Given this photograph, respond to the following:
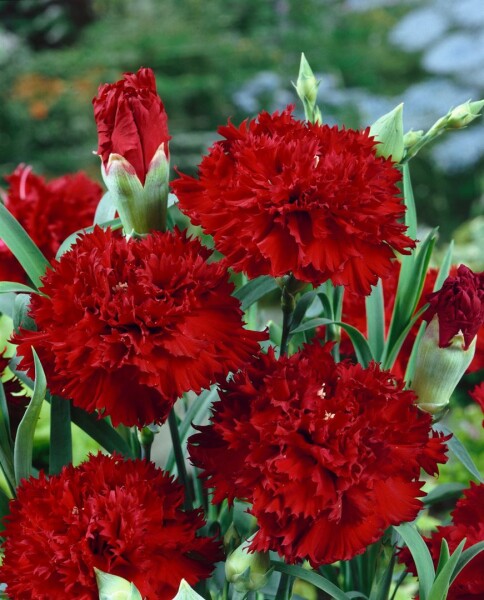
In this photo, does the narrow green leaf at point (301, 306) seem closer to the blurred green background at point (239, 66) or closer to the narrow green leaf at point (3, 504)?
the narrow green leaf at point (3, 504)

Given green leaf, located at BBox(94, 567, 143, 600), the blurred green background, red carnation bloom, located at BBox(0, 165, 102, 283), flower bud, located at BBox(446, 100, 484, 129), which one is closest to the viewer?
green leaf, located at BBox(94, 567, 143, 600)

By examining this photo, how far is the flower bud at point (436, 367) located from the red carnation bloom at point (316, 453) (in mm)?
48

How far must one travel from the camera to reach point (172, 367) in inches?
13.6

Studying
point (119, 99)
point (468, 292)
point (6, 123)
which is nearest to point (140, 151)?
point (119, 99)

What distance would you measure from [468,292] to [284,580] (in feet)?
0.54

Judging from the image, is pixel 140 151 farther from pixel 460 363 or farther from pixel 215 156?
pixel 460 363

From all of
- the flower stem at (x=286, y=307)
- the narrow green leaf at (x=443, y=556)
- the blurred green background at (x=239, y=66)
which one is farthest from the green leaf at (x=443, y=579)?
the blurred green background at (x=239, y=66)

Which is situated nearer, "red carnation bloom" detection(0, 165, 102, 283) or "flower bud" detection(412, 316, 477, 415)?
"flower bud" detection(412, 316, 477, 415)

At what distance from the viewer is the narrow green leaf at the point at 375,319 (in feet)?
1.62

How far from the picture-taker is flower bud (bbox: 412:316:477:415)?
0.41 metres

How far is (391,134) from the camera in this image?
42cm

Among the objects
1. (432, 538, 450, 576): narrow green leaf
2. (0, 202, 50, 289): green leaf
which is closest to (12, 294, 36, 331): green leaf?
(0, 202, 50, 289): green leaf

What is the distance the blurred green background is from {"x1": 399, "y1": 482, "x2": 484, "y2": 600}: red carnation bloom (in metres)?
2.36

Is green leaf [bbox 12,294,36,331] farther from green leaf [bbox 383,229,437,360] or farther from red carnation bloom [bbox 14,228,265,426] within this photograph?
green leaf [bbox 383,229,437,360]
